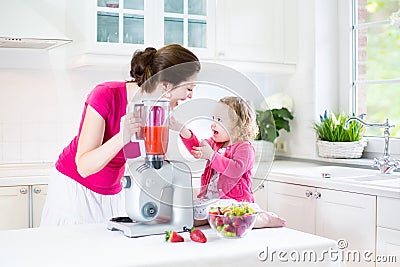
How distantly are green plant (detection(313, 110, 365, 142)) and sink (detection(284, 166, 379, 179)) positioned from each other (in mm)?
198

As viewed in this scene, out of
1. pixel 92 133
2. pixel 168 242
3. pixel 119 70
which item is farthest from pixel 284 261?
pixel 119 70

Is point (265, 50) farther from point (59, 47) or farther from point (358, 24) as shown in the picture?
point (59, 47)

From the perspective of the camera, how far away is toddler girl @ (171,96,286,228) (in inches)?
74.5

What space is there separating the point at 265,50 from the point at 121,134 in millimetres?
2218

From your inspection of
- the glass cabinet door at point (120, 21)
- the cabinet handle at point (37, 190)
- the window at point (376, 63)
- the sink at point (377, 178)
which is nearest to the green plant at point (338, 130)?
the window at point (376, 63)

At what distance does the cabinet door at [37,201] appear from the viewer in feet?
10.7

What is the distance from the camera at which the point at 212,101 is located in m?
1.87

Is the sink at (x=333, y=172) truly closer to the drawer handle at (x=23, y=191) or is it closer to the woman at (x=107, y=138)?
the woman at (x=107, y=138)

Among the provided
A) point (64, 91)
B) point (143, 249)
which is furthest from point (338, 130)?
point (143, 249)

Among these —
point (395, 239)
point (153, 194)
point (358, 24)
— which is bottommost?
point (395, 239)

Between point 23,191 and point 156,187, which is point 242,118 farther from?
point 23,191

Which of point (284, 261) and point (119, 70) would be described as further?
point (119, 70)

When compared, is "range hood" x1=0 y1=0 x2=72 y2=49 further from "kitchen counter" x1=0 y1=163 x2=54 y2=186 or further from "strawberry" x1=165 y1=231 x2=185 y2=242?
"strawberry" x1=165 y1=231 x2=185 y2=242

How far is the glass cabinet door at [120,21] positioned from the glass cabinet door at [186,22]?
0.17m
